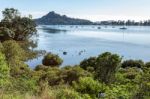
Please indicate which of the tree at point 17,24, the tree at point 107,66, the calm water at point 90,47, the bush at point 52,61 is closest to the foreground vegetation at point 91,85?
the tree at point 107,66

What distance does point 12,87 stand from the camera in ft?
29.6

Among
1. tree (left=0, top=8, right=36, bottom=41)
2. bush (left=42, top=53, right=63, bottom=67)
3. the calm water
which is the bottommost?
the calm water

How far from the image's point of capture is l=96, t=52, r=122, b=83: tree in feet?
36.8

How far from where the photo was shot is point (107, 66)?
11.7m

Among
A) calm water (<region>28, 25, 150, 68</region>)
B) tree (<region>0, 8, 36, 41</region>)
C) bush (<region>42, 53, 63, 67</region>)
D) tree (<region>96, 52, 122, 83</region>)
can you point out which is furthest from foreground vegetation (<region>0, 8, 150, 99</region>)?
tree (<region>0, 8, 36, 41</region>)

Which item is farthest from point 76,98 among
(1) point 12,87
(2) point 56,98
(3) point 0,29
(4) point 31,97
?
(3) point 0,29

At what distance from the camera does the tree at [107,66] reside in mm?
11211

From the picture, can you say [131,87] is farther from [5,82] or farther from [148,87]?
[5,82]

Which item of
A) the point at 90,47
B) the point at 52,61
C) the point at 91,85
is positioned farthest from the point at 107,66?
the point at 90,47

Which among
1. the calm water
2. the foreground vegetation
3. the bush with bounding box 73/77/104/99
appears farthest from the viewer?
the calm water

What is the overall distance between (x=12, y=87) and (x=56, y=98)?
2319 mm

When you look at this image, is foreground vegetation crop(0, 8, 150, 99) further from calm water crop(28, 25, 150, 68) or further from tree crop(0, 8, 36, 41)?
tree crop(0, 8, 36, 41)

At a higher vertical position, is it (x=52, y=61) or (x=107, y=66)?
(x=107, y=66)

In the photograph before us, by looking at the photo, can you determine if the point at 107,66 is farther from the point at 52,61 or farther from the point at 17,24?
the point at 17,24
